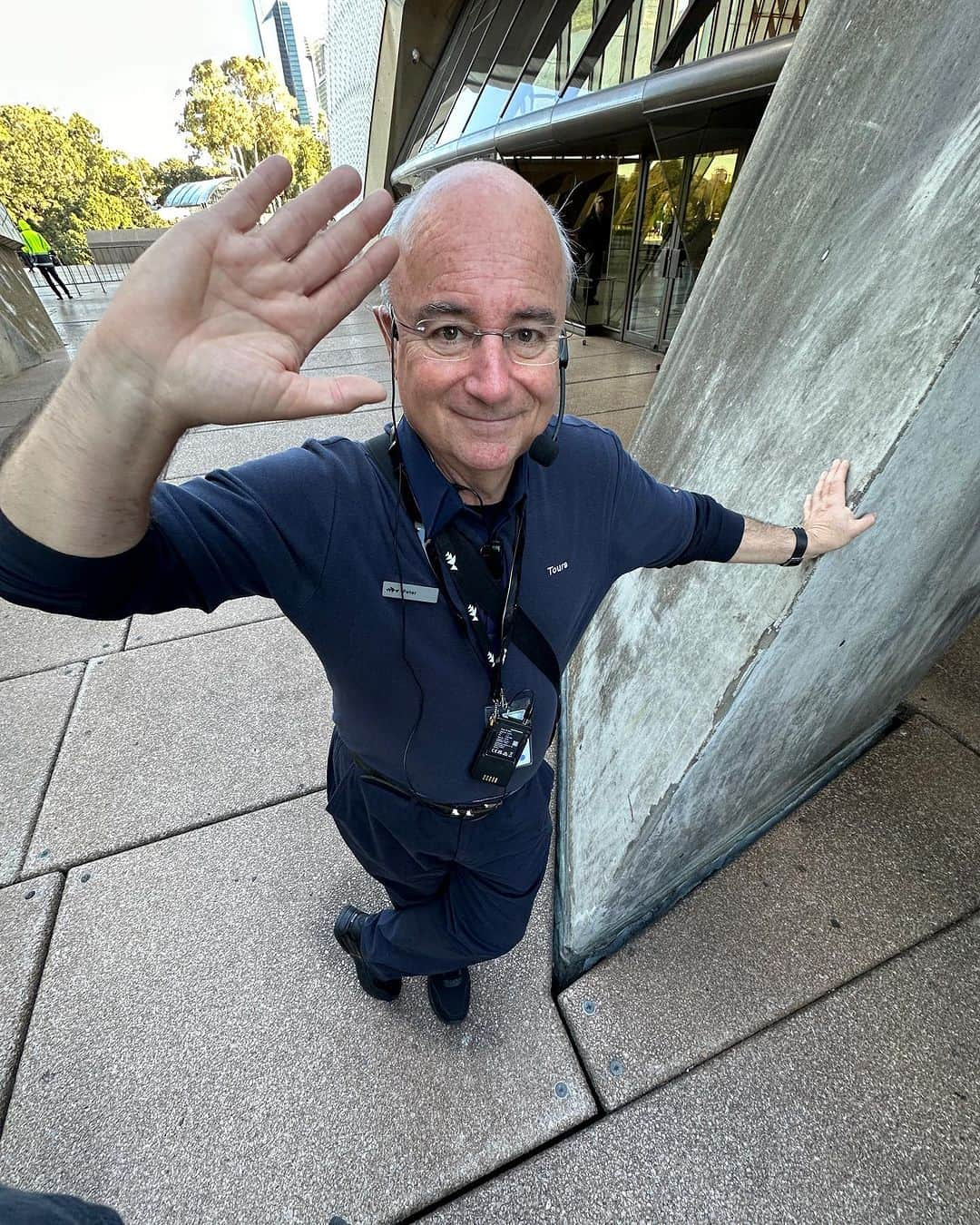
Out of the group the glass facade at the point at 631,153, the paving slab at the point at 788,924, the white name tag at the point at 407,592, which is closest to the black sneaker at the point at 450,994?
the paving slab at the point at 788,924

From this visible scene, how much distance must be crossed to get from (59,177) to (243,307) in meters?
64.1

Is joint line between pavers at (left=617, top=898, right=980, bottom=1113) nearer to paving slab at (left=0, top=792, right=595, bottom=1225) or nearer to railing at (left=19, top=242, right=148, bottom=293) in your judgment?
paving slab at (left=0, top=792, right=595, bottom=1225)

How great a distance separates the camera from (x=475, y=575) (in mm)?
1275

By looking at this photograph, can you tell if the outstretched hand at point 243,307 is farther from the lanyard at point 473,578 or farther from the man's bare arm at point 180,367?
the lanyard at point 473,578

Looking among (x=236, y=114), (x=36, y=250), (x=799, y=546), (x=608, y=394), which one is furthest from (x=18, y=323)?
(x=236, y=114)

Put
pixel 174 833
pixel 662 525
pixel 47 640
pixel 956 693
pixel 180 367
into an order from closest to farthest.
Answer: pixel 180 367, pixel 662 525, pixel 174 833, pixel 956 693, pixel 47 640

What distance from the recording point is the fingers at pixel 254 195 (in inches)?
33.5

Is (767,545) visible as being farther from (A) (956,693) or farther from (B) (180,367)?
(A) (956,693)

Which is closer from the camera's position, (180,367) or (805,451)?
(180,367)

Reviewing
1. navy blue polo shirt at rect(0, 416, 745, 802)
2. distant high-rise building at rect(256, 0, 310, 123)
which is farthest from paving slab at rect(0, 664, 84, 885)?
distant high-rise building at rect(256, 0, 310, 123)

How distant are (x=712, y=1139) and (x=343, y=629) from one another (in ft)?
5.58

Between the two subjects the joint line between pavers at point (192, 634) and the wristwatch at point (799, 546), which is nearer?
the wristwatch at point (799, 546)

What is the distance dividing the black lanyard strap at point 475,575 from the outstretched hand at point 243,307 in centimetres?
30

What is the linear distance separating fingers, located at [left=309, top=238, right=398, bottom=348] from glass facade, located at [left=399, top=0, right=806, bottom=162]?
687 centimetres
